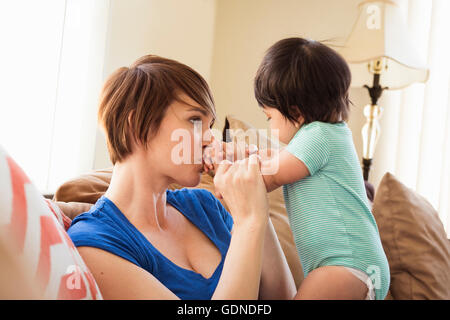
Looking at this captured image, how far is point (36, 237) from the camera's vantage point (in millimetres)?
551

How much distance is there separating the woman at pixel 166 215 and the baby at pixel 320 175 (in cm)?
11

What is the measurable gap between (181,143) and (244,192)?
0.21 m

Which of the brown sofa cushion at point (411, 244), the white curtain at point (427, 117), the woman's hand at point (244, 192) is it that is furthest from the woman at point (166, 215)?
the white curtain at point (427, 117)

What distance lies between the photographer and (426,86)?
10.6 feet

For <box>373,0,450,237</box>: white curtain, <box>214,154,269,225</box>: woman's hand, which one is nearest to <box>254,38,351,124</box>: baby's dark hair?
<box>214,154,269,225</box>: woman's hand

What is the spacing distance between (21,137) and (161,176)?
122 cm

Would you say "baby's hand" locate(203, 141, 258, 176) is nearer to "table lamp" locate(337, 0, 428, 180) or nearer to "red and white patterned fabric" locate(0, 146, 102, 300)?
"red and white patterned fabric" locate(0, 146, 102, 300)

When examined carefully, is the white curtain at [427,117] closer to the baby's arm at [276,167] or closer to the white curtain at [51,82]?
the white curtain at [51,82]

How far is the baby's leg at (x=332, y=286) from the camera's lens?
3.22 feet

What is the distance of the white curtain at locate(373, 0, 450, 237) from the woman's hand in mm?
2665

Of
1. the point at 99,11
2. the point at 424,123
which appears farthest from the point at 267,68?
the point at 424,123

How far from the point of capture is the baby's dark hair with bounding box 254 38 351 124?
3.91 feet

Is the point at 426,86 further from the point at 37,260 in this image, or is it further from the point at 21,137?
the point at 37,260
